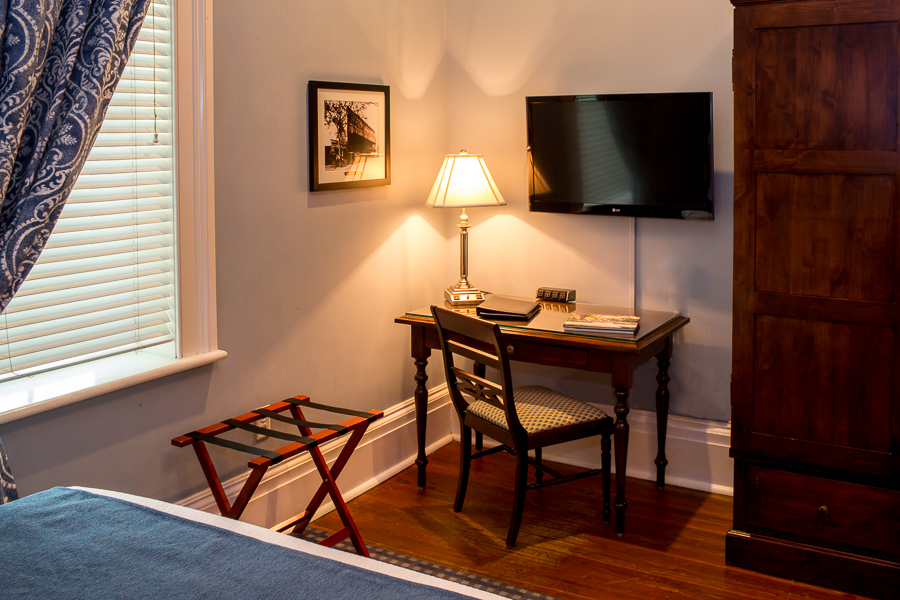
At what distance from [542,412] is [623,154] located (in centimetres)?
120

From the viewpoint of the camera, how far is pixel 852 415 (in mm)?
2574

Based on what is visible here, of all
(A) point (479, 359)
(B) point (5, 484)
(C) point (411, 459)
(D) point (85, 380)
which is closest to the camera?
(B) point (5, 484)

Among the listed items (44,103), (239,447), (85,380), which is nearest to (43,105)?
(44,103)

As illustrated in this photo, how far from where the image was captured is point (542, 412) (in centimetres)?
305

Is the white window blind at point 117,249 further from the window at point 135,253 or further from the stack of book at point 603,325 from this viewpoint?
the stack of book at point 603,325

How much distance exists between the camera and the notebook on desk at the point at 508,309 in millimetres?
3254

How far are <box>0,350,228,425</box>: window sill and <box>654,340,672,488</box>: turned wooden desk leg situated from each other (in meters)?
1.86

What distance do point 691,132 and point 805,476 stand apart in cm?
144

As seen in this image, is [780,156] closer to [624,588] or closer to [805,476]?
[805,476]

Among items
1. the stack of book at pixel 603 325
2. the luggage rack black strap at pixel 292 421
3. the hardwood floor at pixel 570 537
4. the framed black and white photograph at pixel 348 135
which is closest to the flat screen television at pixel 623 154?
the stack of book at pixel 603 325

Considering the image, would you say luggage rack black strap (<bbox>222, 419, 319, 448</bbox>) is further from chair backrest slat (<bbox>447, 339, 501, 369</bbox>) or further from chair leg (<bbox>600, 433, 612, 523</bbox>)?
chair leg (<bbox>600, 433, 612, 523</bbox>)

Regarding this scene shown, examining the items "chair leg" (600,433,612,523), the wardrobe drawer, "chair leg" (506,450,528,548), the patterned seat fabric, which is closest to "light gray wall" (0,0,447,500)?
the patterned seat fabric

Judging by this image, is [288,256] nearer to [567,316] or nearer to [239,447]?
[239,447]

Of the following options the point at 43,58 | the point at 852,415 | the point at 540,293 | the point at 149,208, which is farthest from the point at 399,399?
the point at 43,58
